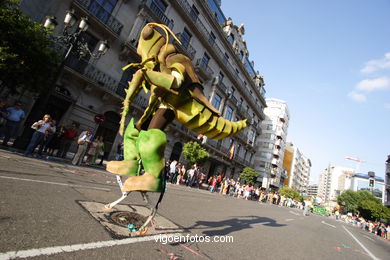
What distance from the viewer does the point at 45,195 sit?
2.99 meters

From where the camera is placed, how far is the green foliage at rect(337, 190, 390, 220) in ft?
145

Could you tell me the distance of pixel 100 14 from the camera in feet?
45.8

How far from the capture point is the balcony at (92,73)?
12.9m

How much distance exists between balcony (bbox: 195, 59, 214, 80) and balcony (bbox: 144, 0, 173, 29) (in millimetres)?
4836

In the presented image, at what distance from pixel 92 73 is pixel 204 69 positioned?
39.6 ft

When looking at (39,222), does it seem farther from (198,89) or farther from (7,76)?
(7,76)

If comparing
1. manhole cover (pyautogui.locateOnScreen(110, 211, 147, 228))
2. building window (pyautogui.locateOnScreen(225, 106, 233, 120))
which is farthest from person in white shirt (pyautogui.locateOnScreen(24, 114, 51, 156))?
building window (pyautogui.locateOnScreen(225, 106, 233, 120))

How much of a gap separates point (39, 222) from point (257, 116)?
3910cm

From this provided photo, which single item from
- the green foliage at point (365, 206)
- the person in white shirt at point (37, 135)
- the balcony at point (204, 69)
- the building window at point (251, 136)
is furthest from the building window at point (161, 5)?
the green foliage at point (365, 206)

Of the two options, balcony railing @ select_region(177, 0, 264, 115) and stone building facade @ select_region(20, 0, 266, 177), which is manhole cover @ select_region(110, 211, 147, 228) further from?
balcony railing @ select_region(177, 0, 264, 115)

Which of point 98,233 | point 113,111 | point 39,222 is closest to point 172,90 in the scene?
point 98,233

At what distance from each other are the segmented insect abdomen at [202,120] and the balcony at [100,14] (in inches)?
534

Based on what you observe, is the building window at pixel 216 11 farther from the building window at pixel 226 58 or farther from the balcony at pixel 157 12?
the balcony at pixel 157 12

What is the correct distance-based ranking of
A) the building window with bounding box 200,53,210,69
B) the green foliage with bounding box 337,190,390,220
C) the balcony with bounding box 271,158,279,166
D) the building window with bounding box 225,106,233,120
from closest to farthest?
1. the building window with bounding box 200,53,210,69
2. the building window with bounding box 225,106,233,120
3. the green foliage with bounding box 337,190,390,220
4. the balcony with bounding box 271,158,279,166
